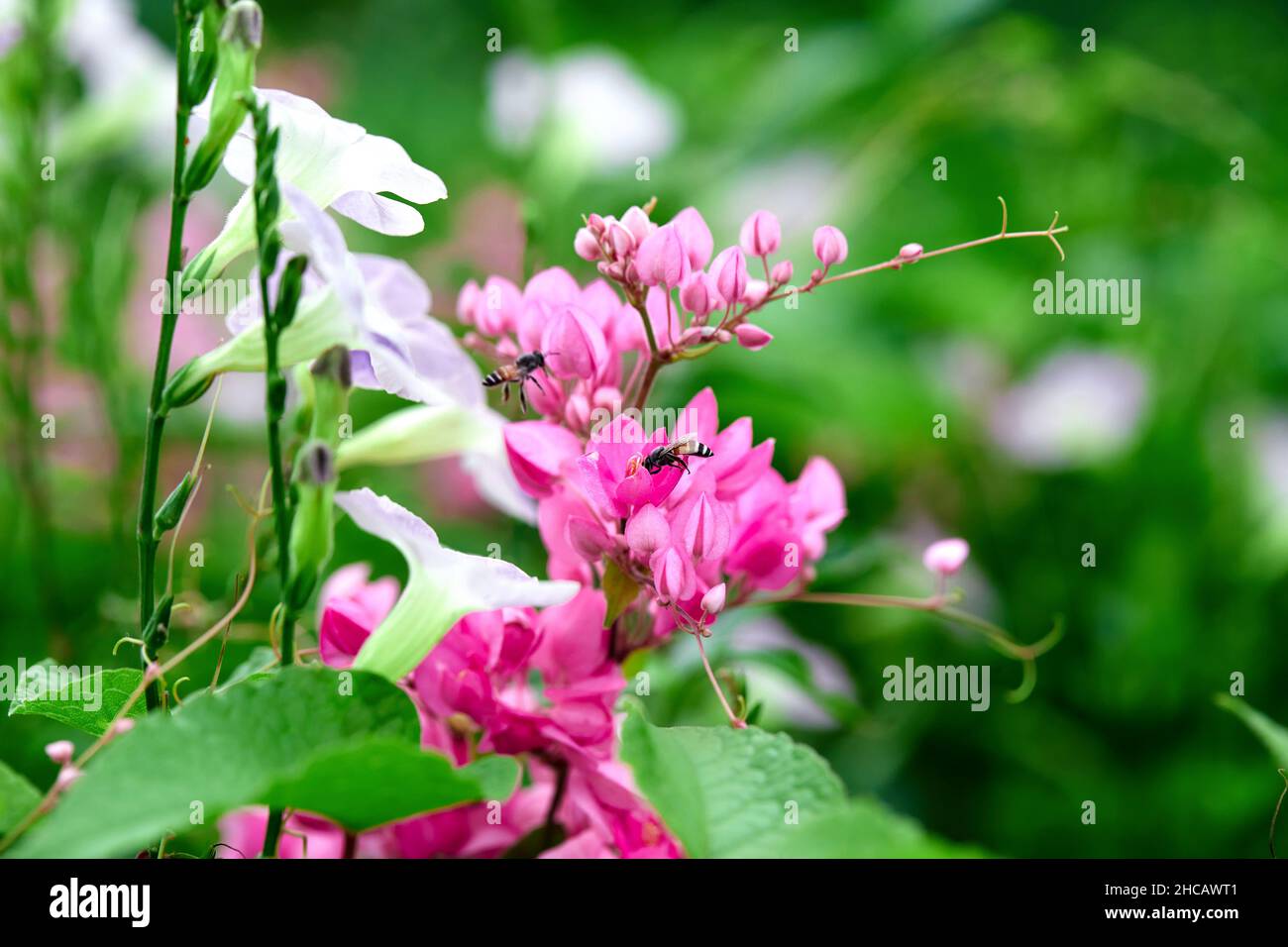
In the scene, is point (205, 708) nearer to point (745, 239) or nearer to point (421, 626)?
point (421, 626)

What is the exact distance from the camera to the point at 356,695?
240mm

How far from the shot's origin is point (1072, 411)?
0.85 metres

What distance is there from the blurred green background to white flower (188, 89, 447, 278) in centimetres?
9

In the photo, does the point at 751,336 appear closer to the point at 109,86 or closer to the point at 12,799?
the point at 12,799

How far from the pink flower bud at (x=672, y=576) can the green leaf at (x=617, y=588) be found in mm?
15

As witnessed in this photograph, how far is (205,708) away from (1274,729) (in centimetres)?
22

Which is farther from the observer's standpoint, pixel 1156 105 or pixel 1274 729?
pixel 1156 105

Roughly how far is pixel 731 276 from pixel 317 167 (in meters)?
0.09

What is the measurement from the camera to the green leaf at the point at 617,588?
10.9 inches
